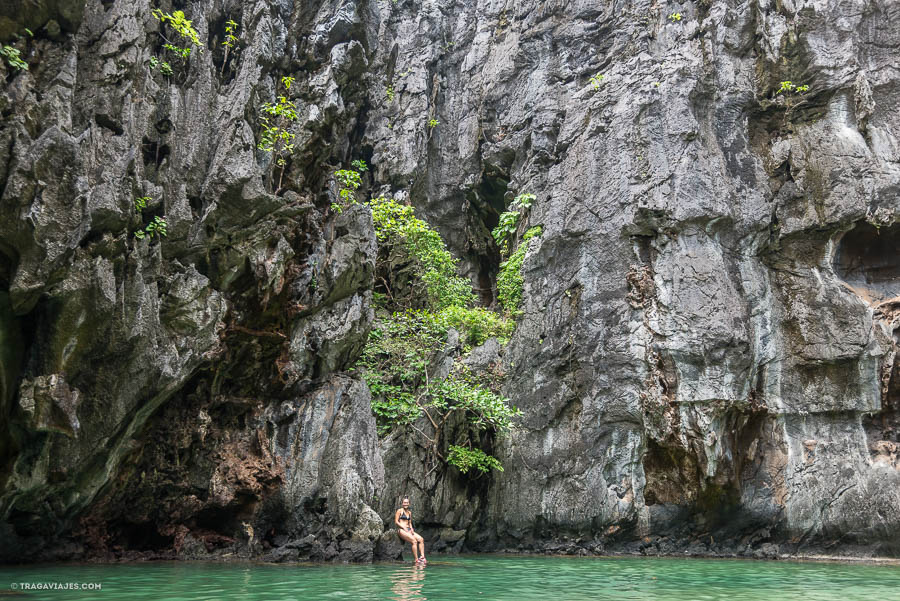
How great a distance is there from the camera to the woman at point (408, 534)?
42.5 ft

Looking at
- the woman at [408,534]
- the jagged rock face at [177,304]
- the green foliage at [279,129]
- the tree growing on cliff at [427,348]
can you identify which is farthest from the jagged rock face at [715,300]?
the green foliage at [279,129]

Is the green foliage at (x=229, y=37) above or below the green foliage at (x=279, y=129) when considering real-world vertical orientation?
above

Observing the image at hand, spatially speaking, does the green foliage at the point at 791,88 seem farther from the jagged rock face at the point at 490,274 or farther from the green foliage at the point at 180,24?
the green foliage at the point at 180,24

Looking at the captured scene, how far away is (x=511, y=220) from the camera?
73.6 ft

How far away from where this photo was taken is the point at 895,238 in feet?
59.8

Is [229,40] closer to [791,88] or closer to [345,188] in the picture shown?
[345,188]

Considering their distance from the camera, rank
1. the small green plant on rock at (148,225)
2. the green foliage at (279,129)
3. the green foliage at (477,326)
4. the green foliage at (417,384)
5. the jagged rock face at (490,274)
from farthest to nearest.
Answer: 1. the green foliage at (477,326)
2. the green foliage at (417,384)
3. the green foliage at (279,129)
4. the small green plant on rock at (148,225)
5. the jagged rock face at (490,274)

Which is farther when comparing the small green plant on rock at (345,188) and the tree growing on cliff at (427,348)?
the tree growing on cliff at (427,348)

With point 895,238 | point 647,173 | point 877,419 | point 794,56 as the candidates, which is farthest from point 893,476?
point 794,56

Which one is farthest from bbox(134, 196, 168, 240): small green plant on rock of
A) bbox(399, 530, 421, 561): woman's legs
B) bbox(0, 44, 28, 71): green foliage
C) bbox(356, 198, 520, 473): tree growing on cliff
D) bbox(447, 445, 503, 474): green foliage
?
bbox(447, 445, 503, 474): green foliage

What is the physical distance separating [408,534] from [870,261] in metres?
15.2

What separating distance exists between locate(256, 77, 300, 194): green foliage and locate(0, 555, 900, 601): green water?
26.7ft

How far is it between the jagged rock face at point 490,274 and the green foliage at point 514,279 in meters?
0.60

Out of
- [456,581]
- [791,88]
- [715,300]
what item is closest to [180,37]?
[456,581]
